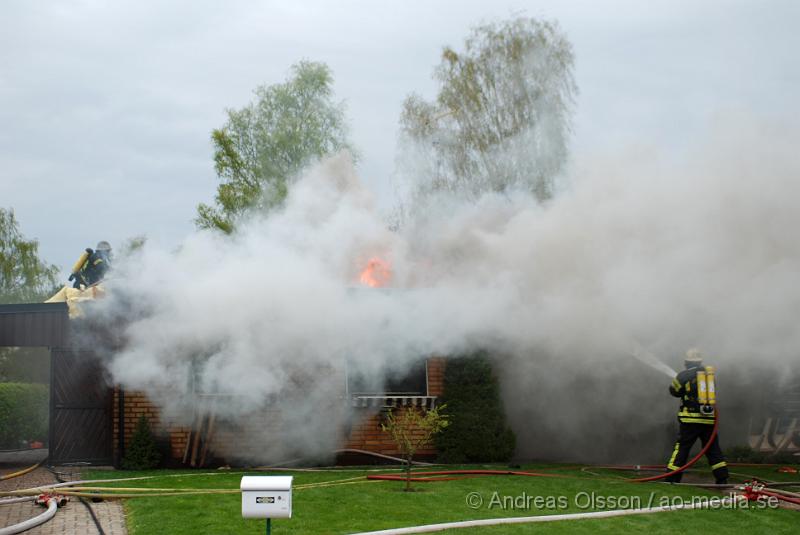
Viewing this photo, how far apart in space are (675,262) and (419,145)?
18773 mm

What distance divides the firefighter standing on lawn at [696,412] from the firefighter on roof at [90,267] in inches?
443

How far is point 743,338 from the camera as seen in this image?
13.9m

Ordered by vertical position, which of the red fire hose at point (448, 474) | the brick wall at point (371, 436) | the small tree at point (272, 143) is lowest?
the red fire hose at point (448, 474)

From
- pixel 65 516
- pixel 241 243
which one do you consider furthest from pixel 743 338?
pixel 65 516

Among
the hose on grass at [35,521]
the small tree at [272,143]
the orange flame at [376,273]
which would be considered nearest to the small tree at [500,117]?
the small tree at [272,143]

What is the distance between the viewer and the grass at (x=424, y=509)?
8930 mm

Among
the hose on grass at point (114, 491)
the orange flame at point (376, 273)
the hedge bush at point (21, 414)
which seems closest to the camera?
the hose on grass at point (114, 491)

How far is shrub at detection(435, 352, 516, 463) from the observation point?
609 inches

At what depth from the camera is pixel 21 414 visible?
80.8ft

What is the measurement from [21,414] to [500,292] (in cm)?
1680

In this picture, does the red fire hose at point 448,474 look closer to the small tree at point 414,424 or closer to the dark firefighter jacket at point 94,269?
the small tree at point 414,424

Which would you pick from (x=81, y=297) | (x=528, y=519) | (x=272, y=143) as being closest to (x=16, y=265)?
(x=272, y=143)

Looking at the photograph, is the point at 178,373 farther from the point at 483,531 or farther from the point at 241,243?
the point at 483,531

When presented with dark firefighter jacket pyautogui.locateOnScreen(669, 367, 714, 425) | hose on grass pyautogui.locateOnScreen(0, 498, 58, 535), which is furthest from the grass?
dark firefighter jacket pyautogui.locateOnScreen(669, 367, 714, 425)
